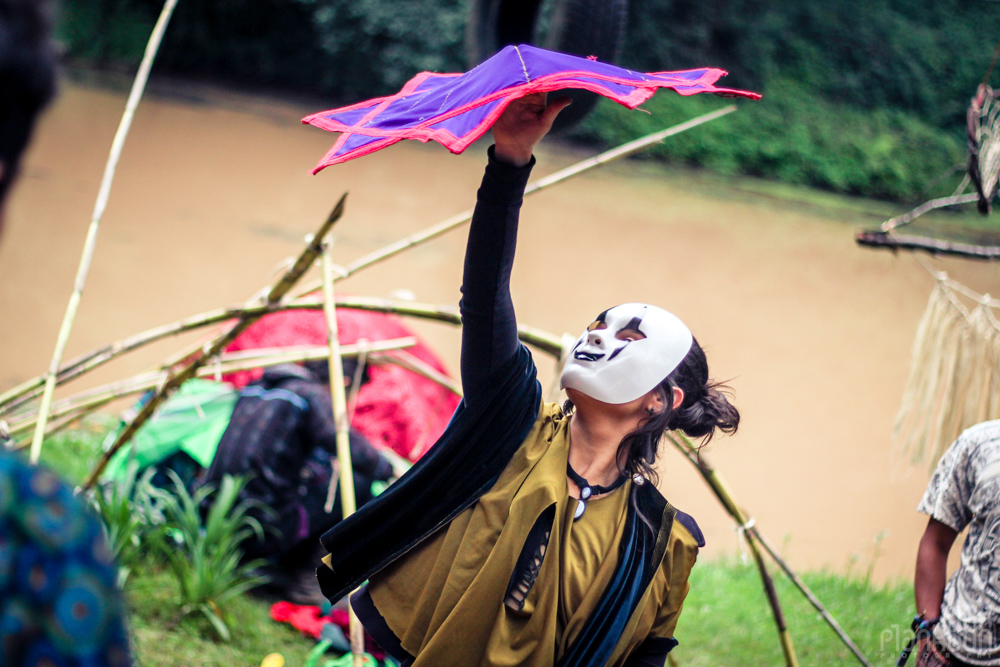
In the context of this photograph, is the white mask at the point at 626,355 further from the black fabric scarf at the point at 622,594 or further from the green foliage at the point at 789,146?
the green foliage at the point at 789,146

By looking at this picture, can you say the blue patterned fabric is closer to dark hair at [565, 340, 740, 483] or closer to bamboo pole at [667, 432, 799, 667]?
dark hair at [565, 340, 740, 483]

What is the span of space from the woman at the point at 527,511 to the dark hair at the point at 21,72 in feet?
1.98

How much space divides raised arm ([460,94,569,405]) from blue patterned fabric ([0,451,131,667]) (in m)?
0.70

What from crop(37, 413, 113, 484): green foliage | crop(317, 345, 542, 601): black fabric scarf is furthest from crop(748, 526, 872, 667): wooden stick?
crop(37, 413, 113, 484): green foliage

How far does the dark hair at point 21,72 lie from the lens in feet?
2.08

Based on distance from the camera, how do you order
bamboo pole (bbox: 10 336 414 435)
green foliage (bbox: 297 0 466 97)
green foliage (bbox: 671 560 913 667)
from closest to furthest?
bamboo pole (bbox: 10 336 414 435) < green foliage (bbox: 671 560 913 667) < green foliage (bbox: 297 0 466 97)

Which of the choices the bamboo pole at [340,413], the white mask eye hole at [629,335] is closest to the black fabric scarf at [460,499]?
the white mask eye hole at [629,335]

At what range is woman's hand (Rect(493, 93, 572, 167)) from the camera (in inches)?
44.3

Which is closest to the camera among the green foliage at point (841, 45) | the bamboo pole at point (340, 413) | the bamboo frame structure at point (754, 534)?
the bamboo pole at point (340, 413)

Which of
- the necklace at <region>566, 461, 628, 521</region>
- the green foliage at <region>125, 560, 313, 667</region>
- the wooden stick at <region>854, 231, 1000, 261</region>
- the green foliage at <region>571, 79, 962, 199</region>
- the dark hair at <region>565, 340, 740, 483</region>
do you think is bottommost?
the green foliage at <region>571, 79, 962, 199</region>

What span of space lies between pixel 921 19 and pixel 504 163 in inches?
745

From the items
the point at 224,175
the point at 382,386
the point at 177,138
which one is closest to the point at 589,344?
the point at 382,386

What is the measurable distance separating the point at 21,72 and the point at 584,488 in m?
0.94

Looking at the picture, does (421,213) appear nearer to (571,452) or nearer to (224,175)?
(224,175)
